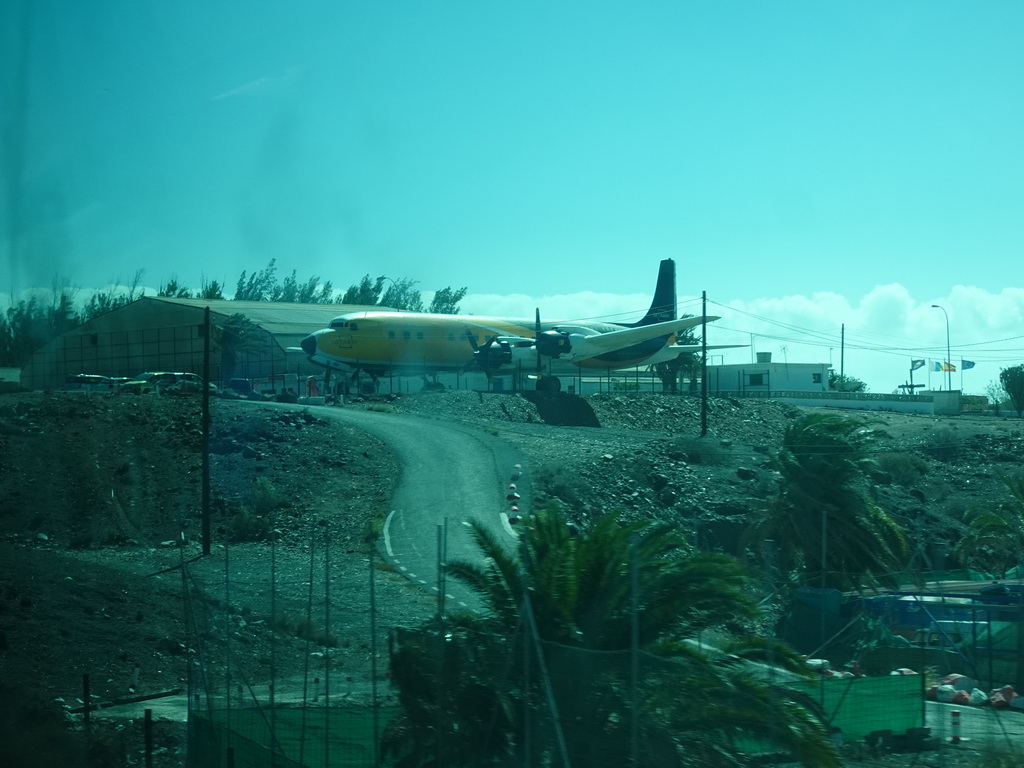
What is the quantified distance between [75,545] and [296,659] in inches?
432

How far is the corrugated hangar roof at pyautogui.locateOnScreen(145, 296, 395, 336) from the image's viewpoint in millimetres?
56594

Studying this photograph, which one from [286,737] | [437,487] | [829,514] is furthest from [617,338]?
[286,737]

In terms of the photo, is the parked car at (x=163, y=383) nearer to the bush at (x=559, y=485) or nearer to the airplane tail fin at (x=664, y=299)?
the bush at (x=559, y=485)

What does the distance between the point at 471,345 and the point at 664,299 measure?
15834mm

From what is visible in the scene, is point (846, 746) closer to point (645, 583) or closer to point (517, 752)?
point (645, 583)

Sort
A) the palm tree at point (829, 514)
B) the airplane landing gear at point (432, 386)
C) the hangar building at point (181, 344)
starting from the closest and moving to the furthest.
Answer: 1. the palm tree at point (829, 514)
2. the hangar building at point (181, 344)
3. the airplane landing gear at point (432, 386)

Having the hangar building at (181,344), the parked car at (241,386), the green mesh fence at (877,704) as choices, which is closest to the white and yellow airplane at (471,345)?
the parked car at (241,386)

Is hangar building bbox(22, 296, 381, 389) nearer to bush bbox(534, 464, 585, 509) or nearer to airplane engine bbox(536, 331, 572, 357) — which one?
airplane engine bbox(536, 331, 572, 357)

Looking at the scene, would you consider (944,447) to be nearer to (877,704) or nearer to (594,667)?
(877,704)

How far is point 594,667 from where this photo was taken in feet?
27.1

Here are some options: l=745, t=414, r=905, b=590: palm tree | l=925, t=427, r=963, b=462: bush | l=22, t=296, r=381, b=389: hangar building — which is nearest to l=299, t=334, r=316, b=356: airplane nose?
l=22, t=296, r=381, b=389: hangar building

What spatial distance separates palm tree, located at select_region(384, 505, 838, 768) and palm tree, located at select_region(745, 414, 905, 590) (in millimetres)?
14257

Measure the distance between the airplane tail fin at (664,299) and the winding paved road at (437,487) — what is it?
978 inches

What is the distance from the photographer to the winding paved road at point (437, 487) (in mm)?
24203
